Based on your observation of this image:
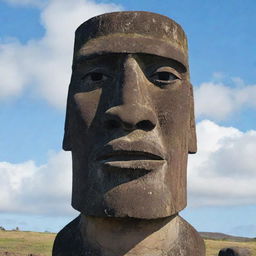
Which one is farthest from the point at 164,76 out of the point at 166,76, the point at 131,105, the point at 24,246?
the point at 24,246

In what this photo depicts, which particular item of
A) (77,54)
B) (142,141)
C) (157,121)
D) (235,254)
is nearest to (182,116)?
(157,121)

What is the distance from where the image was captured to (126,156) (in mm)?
4570

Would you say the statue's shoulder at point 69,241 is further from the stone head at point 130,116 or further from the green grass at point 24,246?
the green grass at point 24,246

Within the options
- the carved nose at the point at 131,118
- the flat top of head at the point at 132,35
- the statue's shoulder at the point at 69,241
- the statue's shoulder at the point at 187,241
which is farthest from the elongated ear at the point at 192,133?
the statue's shoulder at the point at 69,241

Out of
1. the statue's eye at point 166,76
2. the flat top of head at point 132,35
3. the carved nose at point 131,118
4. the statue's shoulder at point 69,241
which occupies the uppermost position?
the flat top of head at point 132,35

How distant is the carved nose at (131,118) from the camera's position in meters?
4.53

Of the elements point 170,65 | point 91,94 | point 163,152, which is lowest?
point 163,152

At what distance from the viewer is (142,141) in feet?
14.9

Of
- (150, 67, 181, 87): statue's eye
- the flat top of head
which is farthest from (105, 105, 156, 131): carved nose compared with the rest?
the flat top of head

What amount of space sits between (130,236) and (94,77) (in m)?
1.85

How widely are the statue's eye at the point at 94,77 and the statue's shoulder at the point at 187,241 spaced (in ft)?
6.16

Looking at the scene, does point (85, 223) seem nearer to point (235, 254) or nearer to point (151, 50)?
point (151, 50)

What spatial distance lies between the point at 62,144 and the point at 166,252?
1.91m

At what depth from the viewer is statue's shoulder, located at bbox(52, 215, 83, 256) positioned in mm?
5155
